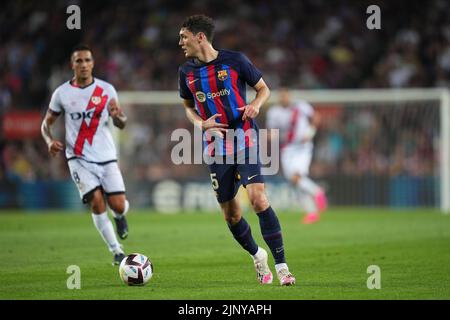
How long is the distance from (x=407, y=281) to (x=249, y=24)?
18783mm

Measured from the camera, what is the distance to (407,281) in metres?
9.35

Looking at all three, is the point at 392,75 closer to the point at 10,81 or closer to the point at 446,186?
the point at 446,186

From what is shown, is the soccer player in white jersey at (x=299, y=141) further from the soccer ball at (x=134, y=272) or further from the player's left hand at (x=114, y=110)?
the soccer ball at (x=134, y=272)

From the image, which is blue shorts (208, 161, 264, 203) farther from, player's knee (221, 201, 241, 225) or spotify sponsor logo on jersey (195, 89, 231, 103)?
spotify sponsor logo on jersey (195, 89, 231, 103)

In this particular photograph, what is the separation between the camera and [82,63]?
11461mm

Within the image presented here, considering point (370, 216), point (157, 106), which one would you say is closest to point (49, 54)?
point (157, 106)

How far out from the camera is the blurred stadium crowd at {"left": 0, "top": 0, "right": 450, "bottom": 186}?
76.6 feet

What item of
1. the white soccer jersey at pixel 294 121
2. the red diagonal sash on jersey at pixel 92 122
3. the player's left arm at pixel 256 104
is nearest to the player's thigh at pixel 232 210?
the player's left arm at pixel 256 104

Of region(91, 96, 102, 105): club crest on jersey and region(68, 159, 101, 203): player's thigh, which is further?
region(91, 96, 102, 105): club crest on jersey

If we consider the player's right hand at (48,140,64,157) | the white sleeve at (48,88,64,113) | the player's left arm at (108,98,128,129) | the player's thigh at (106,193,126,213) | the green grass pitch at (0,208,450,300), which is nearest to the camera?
the green grass pitch at (0,208,450,300)

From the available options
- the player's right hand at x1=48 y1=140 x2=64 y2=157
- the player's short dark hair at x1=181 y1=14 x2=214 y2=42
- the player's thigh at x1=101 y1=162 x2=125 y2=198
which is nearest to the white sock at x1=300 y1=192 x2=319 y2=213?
the player's thigh at x1=101 y1=162 x2=125 y2=198

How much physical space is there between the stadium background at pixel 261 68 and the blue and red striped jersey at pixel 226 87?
1372 cm

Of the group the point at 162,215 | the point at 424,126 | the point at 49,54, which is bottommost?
the point at 162,215
